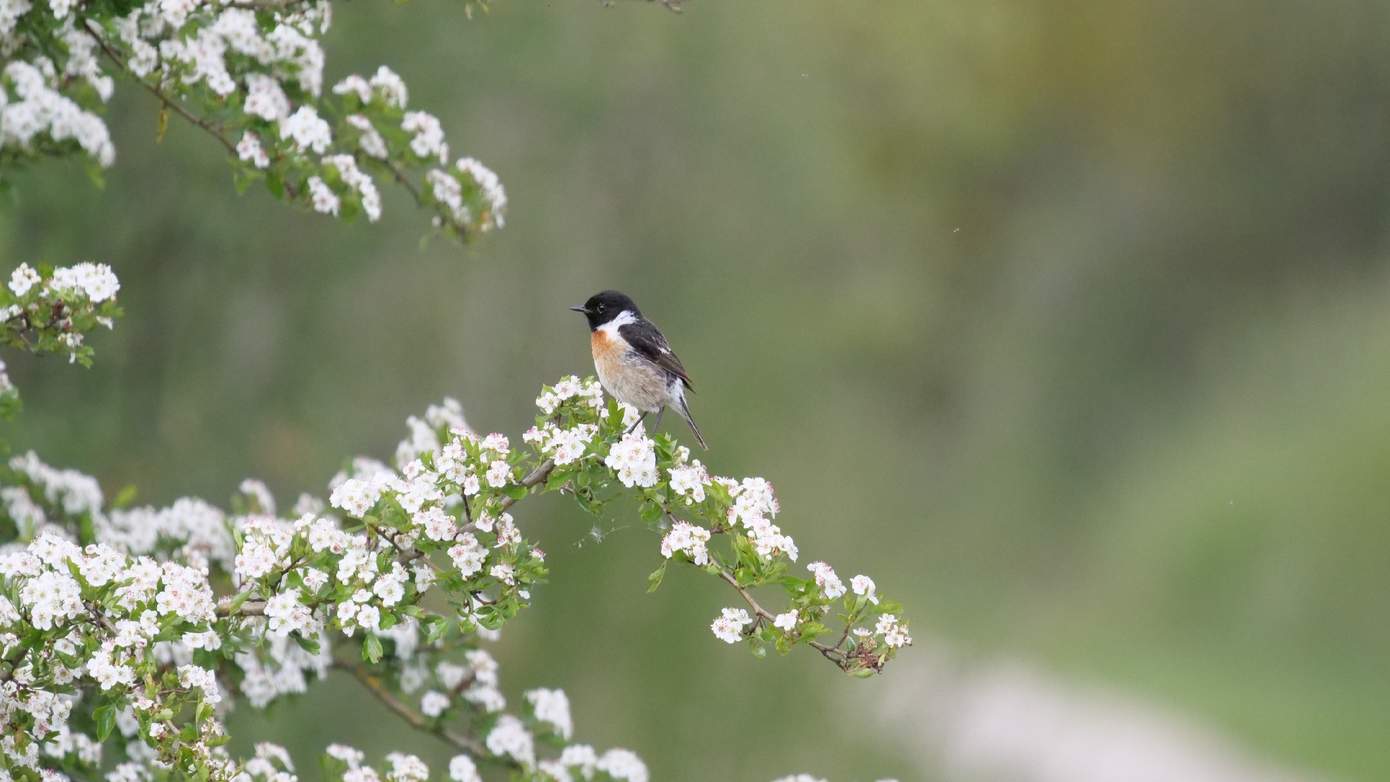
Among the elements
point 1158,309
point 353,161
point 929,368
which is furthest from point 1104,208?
point 353,161

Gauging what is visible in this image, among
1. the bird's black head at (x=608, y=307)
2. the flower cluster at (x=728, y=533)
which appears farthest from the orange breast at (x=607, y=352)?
the flower cluster at (x=728, y=533)

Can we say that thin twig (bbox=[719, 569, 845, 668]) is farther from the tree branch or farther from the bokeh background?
the bokeh background

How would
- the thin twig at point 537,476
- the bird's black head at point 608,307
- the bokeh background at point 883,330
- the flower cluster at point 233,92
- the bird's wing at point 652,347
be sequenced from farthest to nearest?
the bokeh background at point 883,330, the bird's black head at point 608,307, the bird's wing at point 652,347, the flower cluster at point 233,92, the thin twig at point 537,476

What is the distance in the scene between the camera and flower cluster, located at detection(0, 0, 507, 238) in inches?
172

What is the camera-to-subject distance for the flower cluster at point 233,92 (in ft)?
14.3

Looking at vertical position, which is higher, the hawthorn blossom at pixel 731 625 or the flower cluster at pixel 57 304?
the flower cluster at pixel 57 304

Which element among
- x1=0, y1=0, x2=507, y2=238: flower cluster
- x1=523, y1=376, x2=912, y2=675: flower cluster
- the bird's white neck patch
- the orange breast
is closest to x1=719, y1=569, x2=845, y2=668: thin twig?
x1=523, y1=376, x2=912, y2=675: flower cluster

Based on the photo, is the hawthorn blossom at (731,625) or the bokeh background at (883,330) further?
the bokeh background at (883,330)

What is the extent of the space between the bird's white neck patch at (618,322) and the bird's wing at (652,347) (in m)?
0.03

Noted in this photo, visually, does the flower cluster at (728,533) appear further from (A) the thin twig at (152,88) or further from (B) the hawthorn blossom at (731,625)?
(A) the thin twig at (152,88)

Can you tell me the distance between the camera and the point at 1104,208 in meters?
22.4

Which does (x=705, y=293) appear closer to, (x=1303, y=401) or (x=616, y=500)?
(x=616, y=500)

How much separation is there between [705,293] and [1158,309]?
43.1 ft

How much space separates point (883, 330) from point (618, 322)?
29.8 feet
